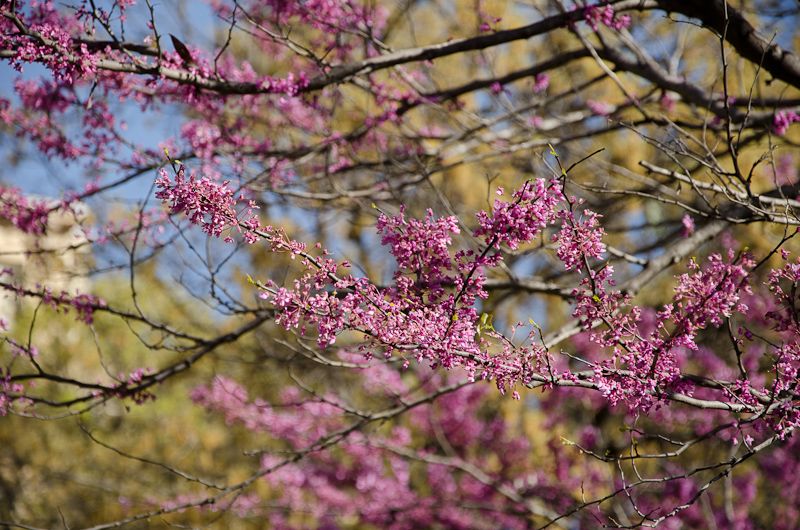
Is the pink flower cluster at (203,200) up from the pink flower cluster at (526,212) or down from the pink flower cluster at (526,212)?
up

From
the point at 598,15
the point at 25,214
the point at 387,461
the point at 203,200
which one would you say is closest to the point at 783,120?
the point at 598,15

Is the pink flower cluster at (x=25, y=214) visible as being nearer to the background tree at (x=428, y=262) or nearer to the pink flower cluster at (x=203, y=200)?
the background tree at (x=428, y=262)

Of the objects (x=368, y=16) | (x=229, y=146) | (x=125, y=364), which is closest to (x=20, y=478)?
(x=125, y=364)

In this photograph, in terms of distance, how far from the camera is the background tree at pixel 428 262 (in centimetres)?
235

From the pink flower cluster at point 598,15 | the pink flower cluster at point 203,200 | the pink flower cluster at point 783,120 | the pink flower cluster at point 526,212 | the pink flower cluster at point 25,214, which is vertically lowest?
the pink flower cluster at point 526,212

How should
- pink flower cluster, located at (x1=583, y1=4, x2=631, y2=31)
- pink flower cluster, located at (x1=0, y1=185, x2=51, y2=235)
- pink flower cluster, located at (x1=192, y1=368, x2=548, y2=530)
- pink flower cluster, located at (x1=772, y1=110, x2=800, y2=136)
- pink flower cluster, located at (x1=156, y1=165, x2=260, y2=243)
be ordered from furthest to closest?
pink flower cluster, located at (x1=192, y1=368, x2=548, y2=530)
pink flower cluster, located at (x1=0, y1=185, x2=51, y2=235)
pink flower cluster, located at (x1=772, y1=110, x2=800, y2=136)
pink flower cluster, located at (x1=583, y1=4, x2=631, y2=31)
pink flower cluster, located at (x1=156, y1=165, x2=260, y2=243)

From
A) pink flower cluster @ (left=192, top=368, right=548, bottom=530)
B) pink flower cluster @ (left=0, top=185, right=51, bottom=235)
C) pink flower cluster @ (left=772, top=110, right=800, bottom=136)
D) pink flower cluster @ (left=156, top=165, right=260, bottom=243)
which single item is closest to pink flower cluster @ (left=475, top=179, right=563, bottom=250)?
pink flower cluster @ (left=156, top=165, right=260, bottom=243)

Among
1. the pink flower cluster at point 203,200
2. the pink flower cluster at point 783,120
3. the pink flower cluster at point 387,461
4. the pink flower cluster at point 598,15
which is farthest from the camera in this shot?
the pink flower cluster at point 387,461

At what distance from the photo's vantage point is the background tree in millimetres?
2346

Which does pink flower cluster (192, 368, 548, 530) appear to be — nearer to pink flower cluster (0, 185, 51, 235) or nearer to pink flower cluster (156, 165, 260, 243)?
pink flower cluster (0, 185, 51, 235)

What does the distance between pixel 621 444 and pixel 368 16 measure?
6.48m

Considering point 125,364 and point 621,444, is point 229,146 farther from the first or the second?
point 125,364

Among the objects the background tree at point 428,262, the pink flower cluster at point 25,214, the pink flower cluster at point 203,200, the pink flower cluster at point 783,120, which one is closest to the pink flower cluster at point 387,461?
the background tree at point 428,262

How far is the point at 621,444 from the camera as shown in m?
8.62
